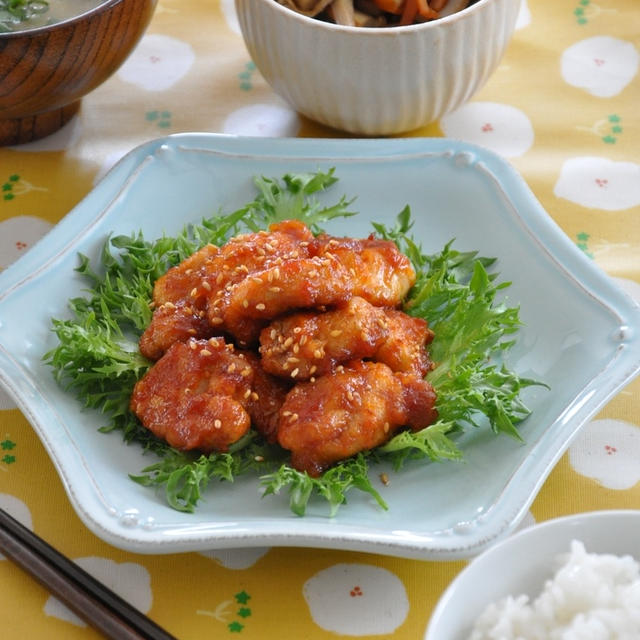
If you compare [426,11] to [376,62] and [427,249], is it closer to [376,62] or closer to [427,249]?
[376,62]

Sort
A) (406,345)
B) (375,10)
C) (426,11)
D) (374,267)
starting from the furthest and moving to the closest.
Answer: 1. (375,10)
2. (426,11)
3. (374,267)
4. (406,345)

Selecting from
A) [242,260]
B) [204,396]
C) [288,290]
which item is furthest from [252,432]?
[242,260]

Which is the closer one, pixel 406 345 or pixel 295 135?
pixel 406 345

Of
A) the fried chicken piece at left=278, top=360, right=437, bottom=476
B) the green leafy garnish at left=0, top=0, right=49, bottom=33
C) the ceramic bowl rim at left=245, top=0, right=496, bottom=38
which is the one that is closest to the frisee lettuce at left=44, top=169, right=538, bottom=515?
the fried chicken piece at left=278, top=360, right=437, bottom=476

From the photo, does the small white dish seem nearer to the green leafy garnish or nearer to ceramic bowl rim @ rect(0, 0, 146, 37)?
ceramic bowl rim @ rect(0, 0, 146, 37)

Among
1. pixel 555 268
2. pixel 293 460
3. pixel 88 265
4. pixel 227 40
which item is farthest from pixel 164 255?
pixel 227 40

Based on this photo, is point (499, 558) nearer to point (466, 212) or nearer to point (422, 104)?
point (466, 212)
